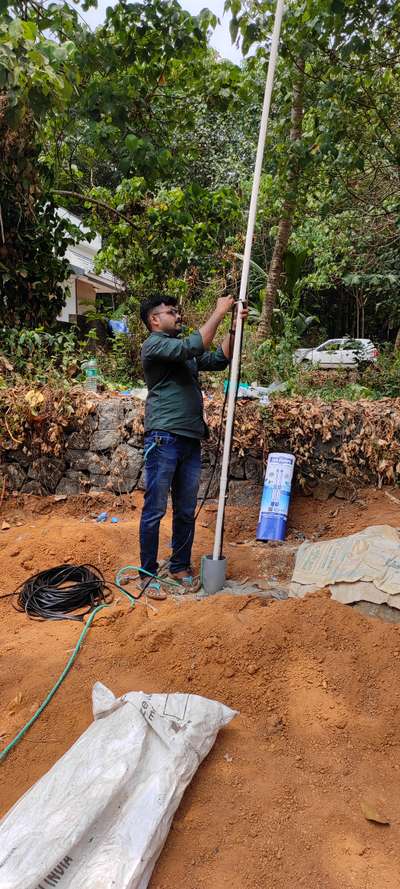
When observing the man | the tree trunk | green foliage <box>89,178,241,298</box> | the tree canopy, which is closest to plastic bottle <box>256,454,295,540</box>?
the man

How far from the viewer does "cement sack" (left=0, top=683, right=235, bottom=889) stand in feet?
4.41

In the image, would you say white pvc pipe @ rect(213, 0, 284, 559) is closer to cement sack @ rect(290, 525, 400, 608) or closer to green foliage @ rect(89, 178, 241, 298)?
cement sack @ rect(290, 525, 400, 608)

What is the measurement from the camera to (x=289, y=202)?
21.0 ft

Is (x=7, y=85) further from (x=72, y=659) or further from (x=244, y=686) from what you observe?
(x=244, y=686)

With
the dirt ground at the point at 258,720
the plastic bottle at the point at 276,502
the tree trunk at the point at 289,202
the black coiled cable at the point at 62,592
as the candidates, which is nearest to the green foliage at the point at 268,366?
the tree trunk at the point at 289,202

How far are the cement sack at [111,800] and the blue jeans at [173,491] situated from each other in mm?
1603

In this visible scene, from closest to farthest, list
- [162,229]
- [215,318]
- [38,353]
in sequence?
[215,318] < [38,353] < [162,229]

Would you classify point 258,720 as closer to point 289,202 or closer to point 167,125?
point 167,125

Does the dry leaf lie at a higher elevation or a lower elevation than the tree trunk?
lower

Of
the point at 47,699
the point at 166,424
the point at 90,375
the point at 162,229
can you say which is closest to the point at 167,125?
the point at 162,229

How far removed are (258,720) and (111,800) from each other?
0.89 meters

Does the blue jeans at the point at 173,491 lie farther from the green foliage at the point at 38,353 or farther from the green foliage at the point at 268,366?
the green foliage at the point at 268,366

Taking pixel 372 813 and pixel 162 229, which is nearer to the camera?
pixel 372 813

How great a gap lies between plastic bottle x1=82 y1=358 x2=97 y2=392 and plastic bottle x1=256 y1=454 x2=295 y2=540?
2.32 meters
